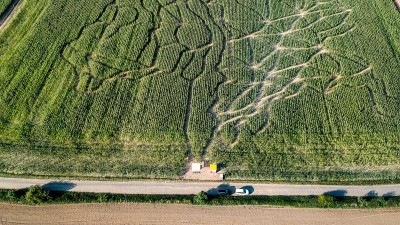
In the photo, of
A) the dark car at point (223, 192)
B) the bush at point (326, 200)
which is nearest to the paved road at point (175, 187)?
the dark car at point (223, 192)

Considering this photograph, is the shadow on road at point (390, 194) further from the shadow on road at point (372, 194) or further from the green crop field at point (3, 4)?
the green crop field at point (3, 4)

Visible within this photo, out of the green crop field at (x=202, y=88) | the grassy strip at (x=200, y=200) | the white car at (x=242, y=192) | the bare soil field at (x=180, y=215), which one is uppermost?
the green crop field at (x=202, y=88)

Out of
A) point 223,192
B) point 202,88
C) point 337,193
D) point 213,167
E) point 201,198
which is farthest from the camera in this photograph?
point 202,88

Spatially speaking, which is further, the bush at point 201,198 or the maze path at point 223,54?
the maze path at point 223,54

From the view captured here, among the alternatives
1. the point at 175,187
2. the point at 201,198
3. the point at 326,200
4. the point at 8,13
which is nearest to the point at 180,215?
the point at 201,198

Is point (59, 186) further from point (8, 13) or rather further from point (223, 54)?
point (8, 13)

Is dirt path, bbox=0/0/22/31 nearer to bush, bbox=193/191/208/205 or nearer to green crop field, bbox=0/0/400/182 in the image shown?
green crop field, bbox=0/0/400/182

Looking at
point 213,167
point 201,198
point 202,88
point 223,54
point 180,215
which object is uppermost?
point 223,54

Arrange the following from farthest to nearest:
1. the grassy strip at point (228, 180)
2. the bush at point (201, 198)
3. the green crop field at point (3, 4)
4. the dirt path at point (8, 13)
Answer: the green crop field at point (3, 4) → the dirt path at point (8, 13) → the grassy strip at point (228, 180) → the bush at point (201, 198)
